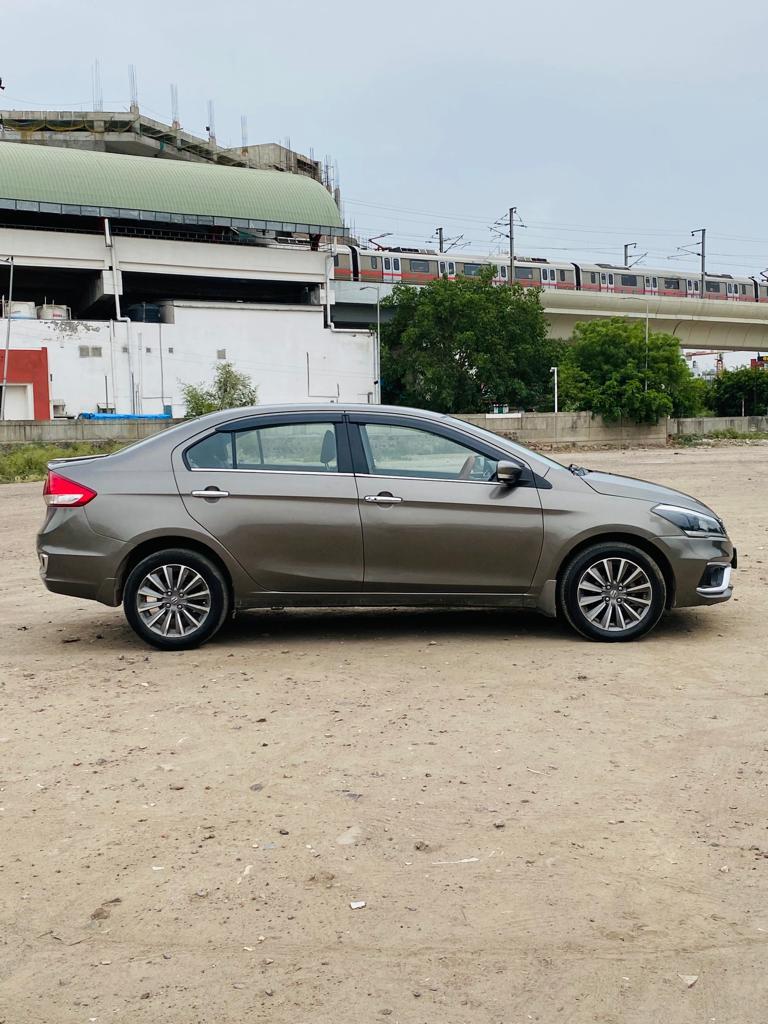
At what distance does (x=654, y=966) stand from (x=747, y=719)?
110 inches

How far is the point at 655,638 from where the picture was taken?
26.1ft

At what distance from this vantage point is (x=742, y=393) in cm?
7219

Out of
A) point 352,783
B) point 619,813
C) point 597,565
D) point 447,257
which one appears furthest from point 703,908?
point 447,257

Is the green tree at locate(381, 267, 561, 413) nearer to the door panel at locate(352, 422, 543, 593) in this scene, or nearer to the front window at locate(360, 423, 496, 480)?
the front window at locate(360, 423, 496, 480)

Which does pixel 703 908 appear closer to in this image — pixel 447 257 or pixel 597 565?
pixel 597 565

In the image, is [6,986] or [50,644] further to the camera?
[50,644]

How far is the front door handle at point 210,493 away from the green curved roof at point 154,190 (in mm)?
58964

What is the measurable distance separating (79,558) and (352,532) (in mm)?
1919

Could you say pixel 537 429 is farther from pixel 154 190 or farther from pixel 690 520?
pixel 690 520

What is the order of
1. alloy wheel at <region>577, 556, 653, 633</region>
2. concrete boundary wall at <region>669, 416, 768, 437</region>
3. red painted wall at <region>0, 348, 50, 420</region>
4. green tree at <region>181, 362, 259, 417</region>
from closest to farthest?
alloy wheel at <region>577, 556, 653, 633</region>
concrete boundary wall at <region>669, 416, 768, 437</region>
red painted wall at <region>0, 348, 50, 420</region>
green tree at <region>181, 362, 259, 417</region>

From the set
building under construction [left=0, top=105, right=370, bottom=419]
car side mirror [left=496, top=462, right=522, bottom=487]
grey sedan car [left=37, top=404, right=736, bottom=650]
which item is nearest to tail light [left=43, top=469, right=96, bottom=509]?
grey sedan car [left=37, top=404, right=736, bottom=650]

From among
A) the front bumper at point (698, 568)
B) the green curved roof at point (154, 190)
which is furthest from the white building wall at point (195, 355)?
the front bumper at point (698, 568)

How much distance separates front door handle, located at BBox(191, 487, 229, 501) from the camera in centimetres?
761

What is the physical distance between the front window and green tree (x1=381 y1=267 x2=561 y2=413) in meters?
60.4
